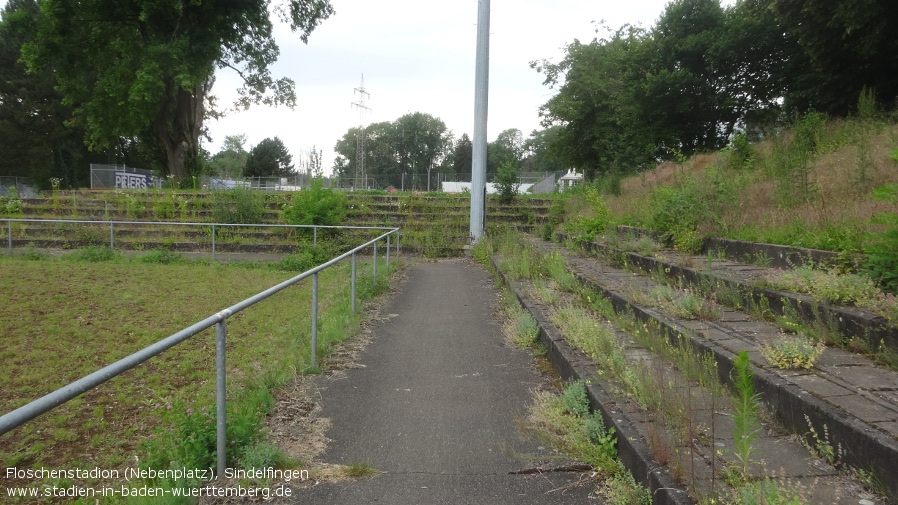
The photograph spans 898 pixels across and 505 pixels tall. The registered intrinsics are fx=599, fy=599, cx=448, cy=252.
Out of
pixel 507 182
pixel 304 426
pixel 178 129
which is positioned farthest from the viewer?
pixel 178 129

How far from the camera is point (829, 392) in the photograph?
3.26 m

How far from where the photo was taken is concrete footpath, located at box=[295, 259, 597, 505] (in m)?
3.42

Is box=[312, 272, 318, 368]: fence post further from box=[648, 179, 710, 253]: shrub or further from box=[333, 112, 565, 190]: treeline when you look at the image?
box=[333, 112, 565, 190]: treeline

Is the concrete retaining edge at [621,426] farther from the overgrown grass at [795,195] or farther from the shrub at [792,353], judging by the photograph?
the overgrown grass at [795,195]

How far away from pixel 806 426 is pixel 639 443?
85 cm

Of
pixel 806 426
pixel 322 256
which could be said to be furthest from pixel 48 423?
pixel 322 256

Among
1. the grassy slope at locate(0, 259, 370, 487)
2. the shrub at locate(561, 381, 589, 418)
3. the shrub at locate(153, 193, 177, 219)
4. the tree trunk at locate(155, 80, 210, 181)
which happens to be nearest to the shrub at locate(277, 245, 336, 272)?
the grassy slope at locate(0, 259, 370, 487)

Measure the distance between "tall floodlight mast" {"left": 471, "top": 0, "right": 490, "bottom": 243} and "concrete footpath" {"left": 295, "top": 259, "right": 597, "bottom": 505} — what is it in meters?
10.2

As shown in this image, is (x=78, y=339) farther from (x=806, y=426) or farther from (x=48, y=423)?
(x=806, y=426)

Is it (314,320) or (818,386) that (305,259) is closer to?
(314,320)

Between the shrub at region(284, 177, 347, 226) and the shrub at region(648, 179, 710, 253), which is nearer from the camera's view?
the shrub at region(648, 179, 710, 253)

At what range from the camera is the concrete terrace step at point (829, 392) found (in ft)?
8.75

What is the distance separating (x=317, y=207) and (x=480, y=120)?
5.52 metres

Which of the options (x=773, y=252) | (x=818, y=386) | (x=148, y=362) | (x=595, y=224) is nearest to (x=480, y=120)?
(x=595, y=224)
